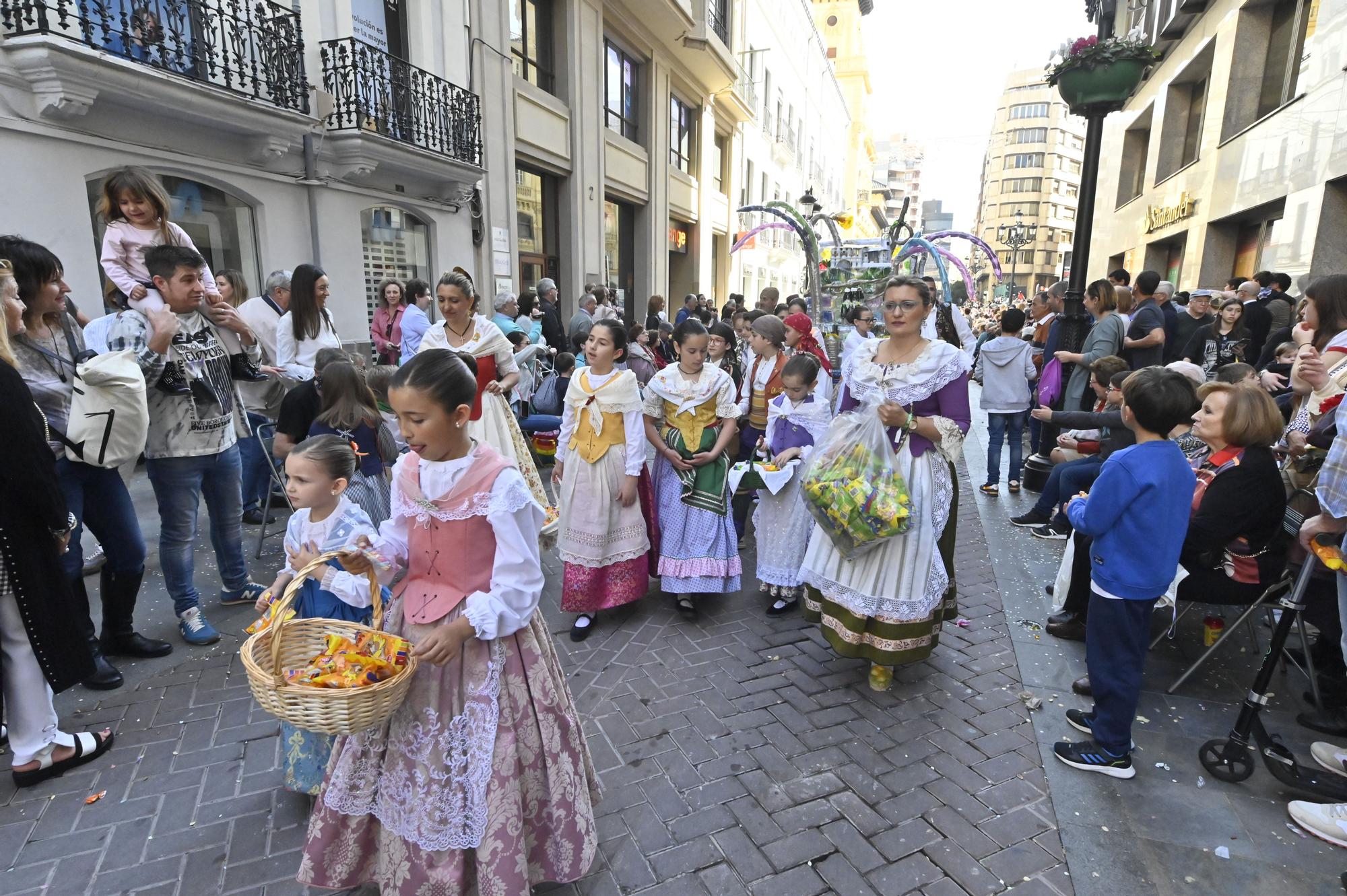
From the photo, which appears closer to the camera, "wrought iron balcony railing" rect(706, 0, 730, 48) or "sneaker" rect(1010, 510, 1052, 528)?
"sneaker" rect(1010, 510, 1052, 528)

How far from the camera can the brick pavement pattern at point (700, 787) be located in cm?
251

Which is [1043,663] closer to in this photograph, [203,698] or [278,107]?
[203,698]

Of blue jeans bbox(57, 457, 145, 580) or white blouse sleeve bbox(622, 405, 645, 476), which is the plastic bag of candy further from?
blue jeans bbox(57, 457, 145, 580)

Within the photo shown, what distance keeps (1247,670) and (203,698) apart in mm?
5727

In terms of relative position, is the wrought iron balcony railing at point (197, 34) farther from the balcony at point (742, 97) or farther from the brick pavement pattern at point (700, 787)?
the balcony at point (742, 97)

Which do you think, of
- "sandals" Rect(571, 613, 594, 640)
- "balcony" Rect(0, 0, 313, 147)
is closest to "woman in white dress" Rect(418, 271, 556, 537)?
"sandals" Rect(571, 613, 594, 640)

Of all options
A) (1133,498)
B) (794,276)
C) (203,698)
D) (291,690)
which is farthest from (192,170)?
(794,276)

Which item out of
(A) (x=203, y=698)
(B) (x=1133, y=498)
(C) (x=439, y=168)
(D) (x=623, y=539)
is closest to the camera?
(B) (x=1133, y=498)

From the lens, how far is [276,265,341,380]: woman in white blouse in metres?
5.19

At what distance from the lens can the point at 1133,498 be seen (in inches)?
114

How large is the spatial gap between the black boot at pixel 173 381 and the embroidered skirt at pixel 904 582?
12.1 feet

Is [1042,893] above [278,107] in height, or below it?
below

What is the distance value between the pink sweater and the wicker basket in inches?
111

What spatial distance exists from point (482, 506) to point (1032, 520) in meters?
5.89
